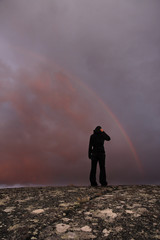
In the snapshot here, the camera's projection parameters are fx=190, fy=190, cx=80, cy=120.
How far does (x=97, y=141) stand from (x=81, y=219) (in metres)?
5.72

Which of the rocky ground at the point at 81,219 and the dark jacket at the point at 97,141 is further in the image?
the dark jacket at the point at 97,141

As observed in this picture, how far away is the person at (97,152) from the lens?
935 cm

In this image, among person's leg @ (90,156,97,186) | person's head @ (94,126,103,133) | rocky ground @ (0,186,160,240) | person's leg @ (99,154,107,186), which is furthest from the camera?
person's head @ (94,126,103,133)

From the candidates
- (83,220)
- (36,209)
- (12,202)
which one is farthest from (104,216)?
(12,202)

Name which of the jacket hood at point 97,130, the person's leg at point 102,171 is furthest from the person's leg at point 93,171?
the jacket hood at point 97,130

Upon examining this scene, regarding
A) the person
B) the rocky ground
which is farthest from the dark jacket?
the rocky ground

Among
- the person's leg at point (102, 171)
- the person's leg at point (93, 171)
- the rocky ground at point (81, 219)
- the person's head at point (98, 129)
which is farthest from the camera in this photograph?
the person's head at point (98, 129)

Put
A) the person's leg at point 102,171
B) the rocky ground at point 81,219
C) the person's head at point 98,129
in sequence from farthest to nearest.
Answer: the person's head at point 98,129, the person's leg at point 102,171, the rocky ground at point 81,219

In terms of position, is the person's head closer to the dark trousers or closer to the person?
the person

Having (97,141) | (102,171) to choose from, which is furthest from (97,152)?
(102,171)

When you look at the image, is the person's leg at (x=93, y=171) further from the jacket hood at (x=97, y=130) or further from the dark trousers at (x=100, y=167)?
the jacket hood at (x=97, y=130)

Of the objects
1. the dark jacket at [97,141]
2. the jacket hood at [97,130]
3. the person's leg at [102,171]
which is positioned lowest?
the person's leg at [102,171]

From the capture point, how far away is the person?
935cm

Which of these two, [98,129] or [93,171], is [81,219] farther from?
[98,129]
